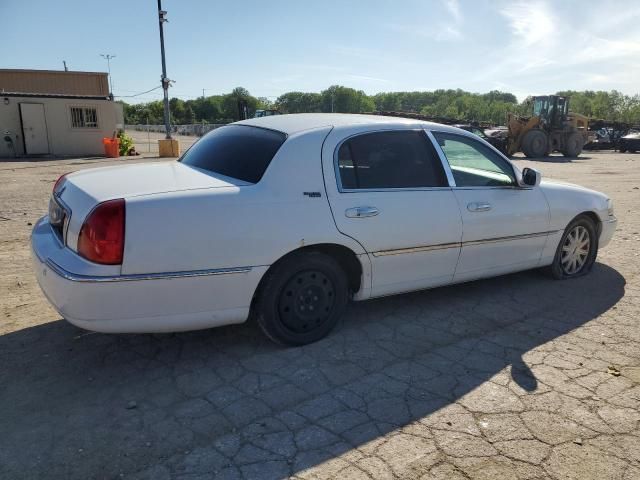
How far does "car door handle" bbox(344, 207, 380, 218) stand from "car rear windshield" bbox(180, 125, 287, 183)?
0.65 meters

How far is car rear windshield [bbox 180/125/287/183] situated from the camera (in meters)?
3.49

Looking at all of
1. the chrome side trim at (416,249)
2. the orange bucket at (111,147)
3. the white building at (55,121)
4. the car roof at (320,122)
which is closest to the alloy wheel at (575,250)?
the chrome side trim at (416,249)

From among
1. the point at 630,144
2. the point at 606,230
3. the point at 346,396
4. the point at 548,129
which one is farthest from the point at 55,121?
the point at 630,144

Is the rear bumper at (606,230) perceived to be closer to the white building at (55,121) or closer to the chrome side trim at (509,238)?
the chrome side trim at (509,238)

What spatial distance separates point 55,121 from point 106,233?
2225 cm

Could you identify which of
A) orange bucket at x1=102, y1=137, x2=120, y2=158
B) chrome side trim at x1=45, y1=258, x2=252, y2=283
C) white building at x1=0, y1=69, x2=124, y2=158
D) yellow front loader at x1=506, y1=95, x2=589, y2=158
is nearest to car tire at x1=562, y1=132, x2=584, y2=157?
yellow front loader at x1=506, y1=95, x2=589, y2=158

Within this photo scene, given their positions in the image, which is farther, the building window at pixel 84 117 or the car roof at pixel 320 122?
the building window at pixel 84 117

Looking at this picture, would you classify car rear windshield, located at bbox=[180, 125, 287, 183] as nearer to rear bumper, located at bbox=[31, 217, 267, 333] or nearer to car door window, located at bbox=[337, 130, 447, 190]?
car door window, located at bbox=[337, 130, 447, 190]

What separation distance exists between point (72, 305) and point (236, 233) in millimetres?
1016

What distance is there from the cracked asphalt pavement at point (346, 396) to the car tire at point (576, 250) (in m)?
0.68

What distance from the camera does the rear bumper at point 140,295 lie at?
2.88m

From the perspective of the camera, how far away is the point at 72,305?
9.57ft

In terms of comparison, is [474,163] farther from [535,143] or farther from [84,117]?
[535,143]

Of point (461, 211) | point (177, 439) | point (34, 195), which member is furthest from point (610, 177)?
point (177, 439)
